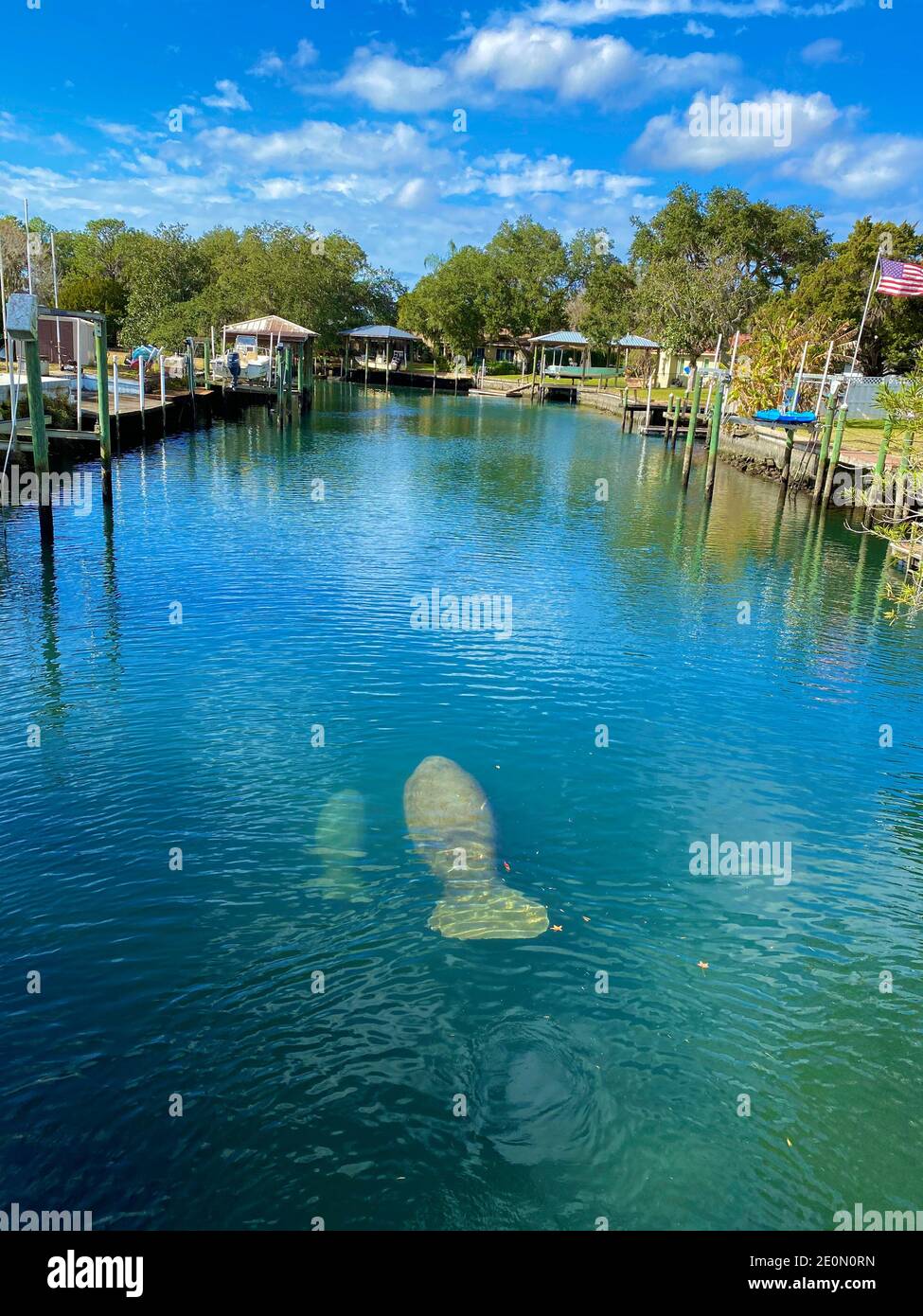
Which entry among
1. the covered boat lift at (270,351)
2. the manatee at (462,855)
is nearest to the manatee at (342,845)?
the manatee at (462,855)

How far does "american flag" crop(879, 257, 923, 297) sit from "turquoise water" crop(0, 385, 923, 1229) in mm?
16857

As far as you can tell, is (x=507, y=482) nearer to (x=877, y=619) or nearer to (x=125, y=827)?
(x=877, y=619)

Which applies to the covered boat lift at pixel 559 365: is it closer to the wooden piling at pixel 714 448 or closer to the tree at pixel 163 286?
the tree at pixel 163 286

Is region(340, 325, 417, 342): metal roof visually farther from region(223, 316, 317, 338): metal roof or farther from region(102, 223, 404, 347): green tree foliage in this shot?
Result: region(223, 316, 317, 338): metal roof

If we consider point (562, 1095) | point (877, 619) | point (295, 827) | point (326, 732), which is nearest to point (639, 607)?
point (877, 619)

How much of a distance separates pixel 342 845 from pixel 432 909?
59.8 inches

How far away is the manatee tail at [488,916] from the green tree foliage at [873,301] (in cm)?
5234

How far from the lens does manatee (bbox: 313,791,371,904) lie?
9016 mm

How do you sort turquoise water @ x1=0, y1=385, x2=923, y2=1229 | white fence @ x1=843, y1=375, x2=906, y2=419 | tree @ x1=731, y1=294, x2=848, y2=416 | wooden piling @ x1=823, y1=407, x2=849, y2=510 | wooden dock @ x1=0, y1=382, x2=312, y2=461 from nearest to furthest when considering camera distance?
turquoise water @ x1=0, y1=385, x2=923, y2=1229
wooden dock @ x1=0, y1=382, x2=312, y2=461
wooden piling @ x1=823, y1=407, x2=849, y2=510
tree @ x1=731, y1=294, x2=848, y2=416
white fence @ x1=843, y1=375, x2=906, y2=419

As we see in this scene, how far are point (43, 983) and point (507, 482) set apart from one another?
29.3 meters

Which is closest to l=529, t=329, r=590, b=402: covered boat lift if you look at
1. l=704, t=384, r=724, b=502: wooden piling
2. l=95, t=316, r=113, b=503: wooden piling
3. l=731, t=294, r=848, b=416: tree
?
l=731, t=294, r=848, b=416: tree

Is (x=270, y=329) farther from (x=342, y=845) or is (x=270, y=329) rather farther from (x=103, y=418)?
(x=342, y=845)

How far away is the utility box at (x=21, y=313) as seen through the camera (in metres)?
17.3

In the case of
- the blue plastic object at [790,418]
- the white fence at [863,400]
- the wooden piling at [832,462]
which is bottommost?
the wooden piling at [832,462]
